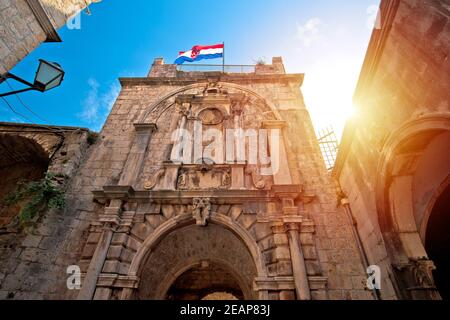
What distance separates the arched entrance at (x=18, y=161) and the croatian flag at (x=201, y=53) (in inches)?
268

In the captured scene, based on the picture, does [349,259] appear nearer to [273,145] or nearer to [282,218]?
[282,218]

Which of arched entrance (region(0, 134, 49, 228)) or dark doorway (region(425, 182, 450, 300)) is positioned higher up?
arched entrance (region(0, 134, 49, 228))

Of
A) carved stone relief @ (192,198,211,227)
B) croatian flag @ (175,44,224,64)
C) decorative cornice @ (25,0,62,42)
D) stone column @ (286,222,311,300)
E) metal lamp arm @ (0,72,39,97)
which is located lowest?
stone column @ (286,222,311,300)

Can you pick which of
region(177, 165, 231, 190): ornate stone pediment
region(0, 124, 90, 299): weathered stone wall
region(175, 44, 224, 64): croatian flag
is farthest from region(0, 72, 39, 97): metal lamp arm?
region(175, 44, 224, 64): croatian flag

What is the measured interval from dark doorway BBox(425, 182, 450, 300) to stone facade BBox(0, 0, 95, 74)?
9593 mm

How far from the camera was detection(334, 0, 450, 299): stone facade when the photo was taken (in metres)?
2.69

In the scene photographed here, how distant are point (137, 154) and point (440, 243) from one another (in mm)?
7627

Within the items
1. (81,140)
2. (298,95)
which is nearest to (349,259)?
(298,95)

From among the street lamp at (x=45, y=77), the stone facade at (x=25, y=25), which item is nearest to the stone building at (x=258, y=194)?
the street lamp at (x=45, y=77)

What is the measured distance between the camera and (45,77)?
436cm

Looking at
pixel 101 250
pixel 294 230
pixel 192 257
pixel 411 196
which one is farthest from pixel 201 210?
pixel 411 196

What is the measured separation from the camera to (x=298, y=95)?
24.6 feet

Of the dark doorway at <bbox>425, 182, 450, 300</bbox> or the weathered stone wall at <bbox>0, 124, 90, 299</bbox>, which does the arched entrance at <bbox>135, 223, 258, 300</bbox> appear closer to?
the weathered stone wall at <bbox>0, 124, 90, 299</bbox>
